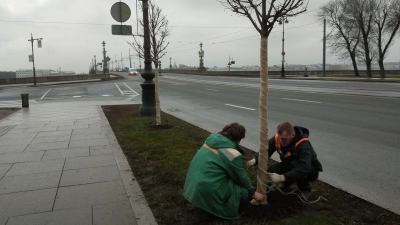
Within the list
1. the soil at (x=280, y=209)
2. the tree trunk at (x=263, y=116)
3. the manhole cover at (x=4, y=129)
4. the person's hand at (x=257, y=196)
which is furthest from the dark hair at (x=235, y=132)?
the manhole cover at (x=4, y=129)

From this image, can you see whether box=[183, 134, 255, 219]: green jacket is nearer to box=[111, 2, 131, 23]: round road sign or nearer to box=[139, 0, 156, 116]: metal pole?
box=[139, 0, 156, 116]: metal pole

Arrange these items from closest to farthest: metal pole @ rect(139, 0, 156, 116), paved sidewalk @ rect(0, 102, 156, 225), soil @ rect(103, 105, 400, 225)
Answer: soil @ rect(103, 105, 400, 225)
paved sidewalk @ rect(0, 102, 156, 225)
metal pole @ rect(139, 0, 156, 116)

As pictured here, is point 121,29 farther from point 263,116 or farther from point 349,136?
point 263,116

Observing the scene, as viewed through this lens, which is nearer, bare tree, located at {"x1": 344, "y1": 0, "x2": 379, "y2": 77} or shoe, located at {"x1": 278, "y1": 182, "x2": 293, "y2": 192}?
shoe, located at {"x1": 278, "y1": 182, "x2": 293, "y2": 192}

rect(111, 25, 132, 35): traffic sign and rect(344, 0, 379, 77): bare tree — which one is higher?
rect(344, 0, 379, 77): bare tree

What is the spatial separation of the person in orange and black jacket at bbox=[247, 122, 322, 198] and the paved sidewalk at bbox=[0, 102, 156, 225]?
1.57 metres

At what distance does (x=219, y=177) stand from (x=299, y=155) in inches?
41.1

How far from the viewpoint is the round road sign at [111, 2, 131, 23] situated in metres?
9.34

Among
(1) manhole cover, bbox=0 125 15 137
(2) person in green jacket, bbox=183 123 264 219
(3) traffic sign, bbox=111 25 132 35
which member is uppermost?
(3) traffic sign, bbox=111 25 132 35

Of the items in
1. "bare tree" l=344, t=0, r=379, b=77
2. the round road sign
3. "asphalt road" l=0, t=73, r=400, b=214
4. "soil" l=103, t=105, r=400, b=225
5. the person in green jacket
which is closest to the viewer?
the person in green jacket

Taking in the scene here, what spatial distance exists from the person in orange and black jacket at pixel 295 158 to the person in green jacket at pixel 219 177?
0.54m

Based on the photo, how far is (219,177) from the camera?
3182 millimetres

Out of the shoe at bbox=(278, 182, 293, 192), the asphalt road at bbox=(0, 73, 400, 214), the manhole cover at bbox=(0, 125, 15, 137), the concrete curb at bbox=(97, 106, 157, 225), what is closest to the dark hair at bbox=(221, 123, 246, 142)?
the shoe at bbox=(278, 182, 293, 192)

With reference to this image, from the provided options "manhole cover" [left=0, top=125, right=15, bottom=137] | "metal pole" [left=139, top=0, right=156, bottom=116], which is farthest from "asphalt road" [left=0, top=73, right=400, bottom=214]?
"manhole cover" [left=0, top=125, right=15, bottom=137]
